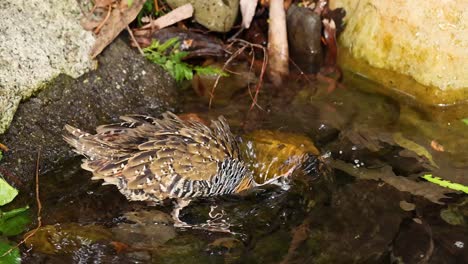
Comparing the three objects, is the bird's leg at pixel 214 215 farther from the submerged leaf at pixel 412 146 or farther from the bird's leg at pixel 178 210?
the submerged leaf at pixel 412 146

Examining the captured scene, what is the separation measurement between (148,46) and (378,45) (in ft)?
8.15

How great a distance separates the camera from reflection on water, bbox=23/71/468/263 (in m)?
4.30

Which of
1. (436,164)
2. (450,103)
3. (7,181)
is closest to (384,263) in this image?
(436,164)

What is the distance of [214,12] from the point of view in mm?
6582

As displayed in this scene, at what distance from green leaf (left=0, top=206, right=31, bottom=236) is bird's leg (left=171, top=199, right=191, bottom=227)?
1.09 meters

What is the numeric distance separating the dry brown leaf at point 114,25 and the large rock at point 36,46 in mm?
80

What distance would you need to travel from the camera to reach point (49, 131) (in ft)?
17.4

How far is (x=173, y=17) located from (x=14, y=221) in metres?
2.95

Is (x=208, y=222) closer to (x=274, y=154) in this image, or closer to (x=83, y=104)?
(x=274, y=154)

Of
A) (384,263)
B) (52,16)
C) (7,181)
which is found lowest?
(384,263)

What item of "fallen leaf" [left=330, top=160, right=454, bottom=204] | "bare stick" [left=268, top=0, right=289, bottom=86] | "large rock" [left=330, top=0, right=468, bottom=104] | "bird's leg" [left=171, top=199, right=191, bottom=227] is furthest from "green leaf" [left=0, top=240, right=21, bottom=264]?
"large rock" [left=330, top=0, right=468, bottom=104]

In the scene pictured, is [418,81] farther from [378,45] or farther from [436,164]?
[436,164]

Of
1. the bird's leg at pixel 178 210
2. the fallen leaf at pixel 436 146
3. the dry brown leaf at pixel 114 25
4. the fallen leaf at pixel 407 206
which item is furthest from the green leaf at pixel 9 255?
the fallen leaf at pixel 436 146

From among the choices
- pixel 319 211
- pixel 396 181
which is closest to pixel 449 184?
pixel 396 181
